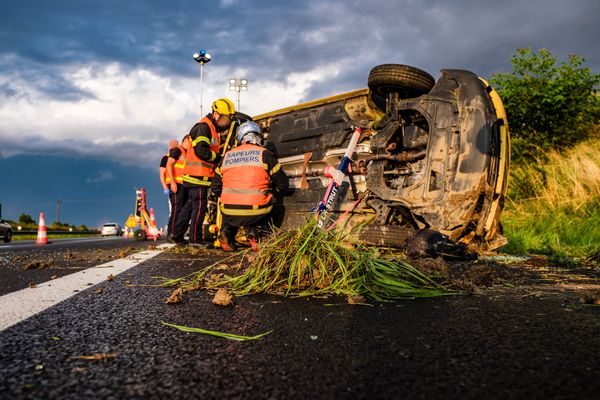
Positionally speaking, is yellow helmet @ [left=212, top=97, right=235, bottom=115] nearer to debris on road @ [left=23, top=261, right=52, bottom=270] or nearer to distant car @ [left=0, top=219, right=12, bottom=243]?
debris on road @ [left=23, top=261, right=52, bottom=270]

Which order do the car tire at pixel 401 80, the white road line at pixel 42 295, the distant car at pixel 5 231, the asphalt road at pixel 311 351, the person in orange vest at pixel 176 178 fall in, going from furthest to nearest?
1. the distant car at pixel 5 231
2. the person in orange vest at pixel 176 178
3. the car tire at pixel 401 80
4. the white road line at pixel 42 295
5. the asphalt road at pixel 311 351

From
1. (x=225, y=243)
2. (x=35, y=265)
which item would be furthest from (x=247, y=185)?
(x=35, y=265)

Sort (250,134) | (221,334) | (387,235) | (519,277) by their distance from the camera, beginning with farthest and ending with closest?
1. (250,134)
2. (387,235)
3. (519,277)
4. (221,334)

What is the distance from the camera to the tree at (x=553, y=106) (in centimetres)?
971

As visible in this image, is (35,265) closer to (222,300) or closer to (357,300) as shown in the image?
(222,300)

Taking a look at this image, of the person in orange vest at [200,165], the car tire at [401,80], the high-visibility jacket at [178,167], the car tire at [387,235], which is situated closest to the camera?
the car tire at [387,235]

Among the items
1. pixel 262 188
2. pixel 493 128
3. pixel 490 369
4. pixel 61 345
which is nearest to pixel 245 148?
pixel 262 188

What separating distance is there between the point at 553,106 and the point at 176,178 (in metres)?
8.33

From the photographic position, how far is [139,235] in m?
12.5

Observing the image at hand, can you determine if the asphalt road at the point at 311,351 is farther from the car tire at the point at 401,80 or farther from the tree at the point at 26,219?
the tree at the point at 26,219

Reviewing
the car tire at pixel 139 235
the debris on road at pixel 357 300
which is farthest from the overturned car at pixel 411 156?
the car tire at pixel 139 235

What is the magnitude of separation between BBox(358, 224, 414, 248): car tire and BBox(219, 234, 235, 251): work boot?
6.25 ft

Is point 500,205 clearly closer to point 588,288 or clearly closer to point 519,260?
point 519,260

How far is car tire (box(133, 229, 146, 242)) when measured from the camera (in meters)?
12.4
